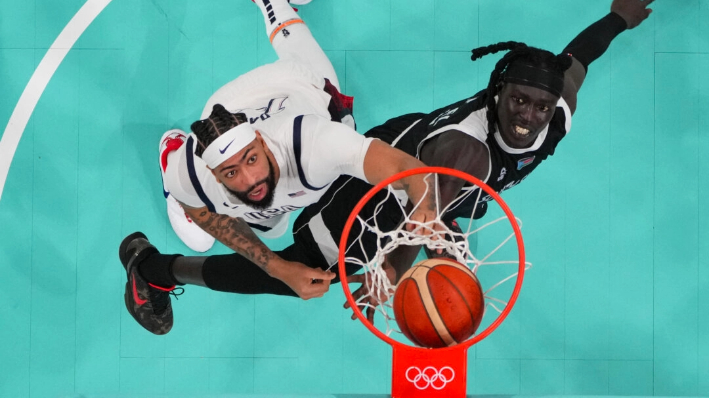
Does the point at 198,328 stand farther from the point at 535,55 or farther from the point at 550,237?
the point at 535,55

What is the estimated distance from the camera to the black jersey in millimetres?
2693

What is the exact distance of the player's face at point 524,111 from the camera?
8.61 ft

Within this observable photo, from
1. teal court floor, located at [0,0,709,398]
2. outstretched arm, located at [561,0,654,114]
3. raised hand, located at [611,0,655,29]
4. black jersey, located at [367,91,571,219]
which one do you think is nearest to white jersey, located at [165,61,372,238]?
black jersey, located at [367,91,571,219]

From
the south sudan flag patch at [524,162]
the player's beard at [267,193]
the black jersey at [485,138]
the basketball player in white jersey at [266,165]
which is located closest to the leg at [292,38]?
the basketball player in white jersey at [266,165]

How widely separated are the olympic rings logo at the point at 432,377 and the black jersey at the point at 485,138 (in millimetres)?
828

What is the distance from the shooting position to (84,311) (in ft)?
13.0

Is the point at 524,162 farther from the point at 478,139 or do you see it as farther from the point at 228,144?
the point at 228,144

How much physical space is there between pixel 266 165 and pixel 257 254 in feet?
2.05

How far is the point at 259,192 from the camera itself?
2578 millimetres

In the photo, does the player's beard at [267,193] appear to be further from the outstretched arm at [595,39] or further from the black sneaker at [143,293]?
the outstretched arm at [595,39]

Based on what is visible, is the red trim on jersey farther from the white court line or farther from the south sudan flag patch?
the south sudan flag patch

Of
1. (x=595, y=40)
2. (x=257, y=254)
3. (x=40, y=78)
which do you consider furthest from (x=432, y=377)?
(x=40, y=78)

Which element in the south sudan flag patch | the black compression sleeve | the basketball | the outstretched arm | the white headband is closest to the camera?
the basketball

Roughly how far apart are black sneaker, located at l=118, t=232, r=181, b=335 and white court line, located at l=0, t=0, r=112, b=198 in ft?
3.54
